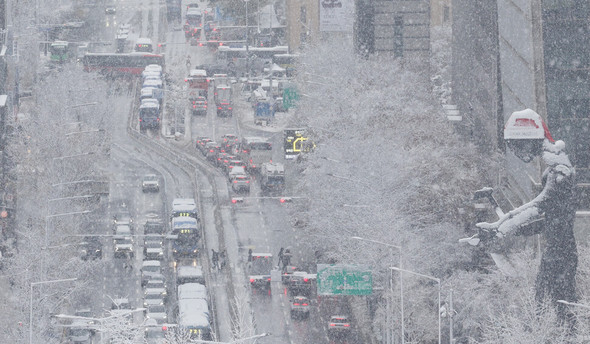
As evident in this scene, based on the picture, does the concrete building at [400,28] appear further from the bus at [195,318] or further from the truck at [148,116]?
the bus at [195,318]

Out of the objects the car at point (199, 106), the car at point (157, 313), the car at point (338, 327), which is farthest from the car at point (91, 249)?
the car at point (199, 106)

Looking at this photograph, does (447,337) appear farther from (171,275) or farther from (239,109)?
(239,109)

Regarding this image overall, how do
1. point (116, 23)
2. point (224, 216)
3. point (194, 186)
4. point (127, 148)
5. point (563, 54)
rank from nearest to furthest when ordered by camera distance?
point (563, 54)
point (224, 216)
point (194, 186)
point (127, 148)
point (116, 23)

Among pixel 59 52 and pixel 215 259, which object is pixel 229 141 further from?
pixel 59 52

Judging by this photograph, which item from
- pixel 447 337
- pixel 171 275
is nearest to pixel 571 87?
pixel 447 337

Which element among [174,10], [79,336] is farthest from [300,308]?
[174,10]

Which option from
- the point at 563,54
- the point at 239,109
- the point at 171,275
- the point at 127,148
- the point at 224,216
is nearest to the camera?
the point at 563,54
